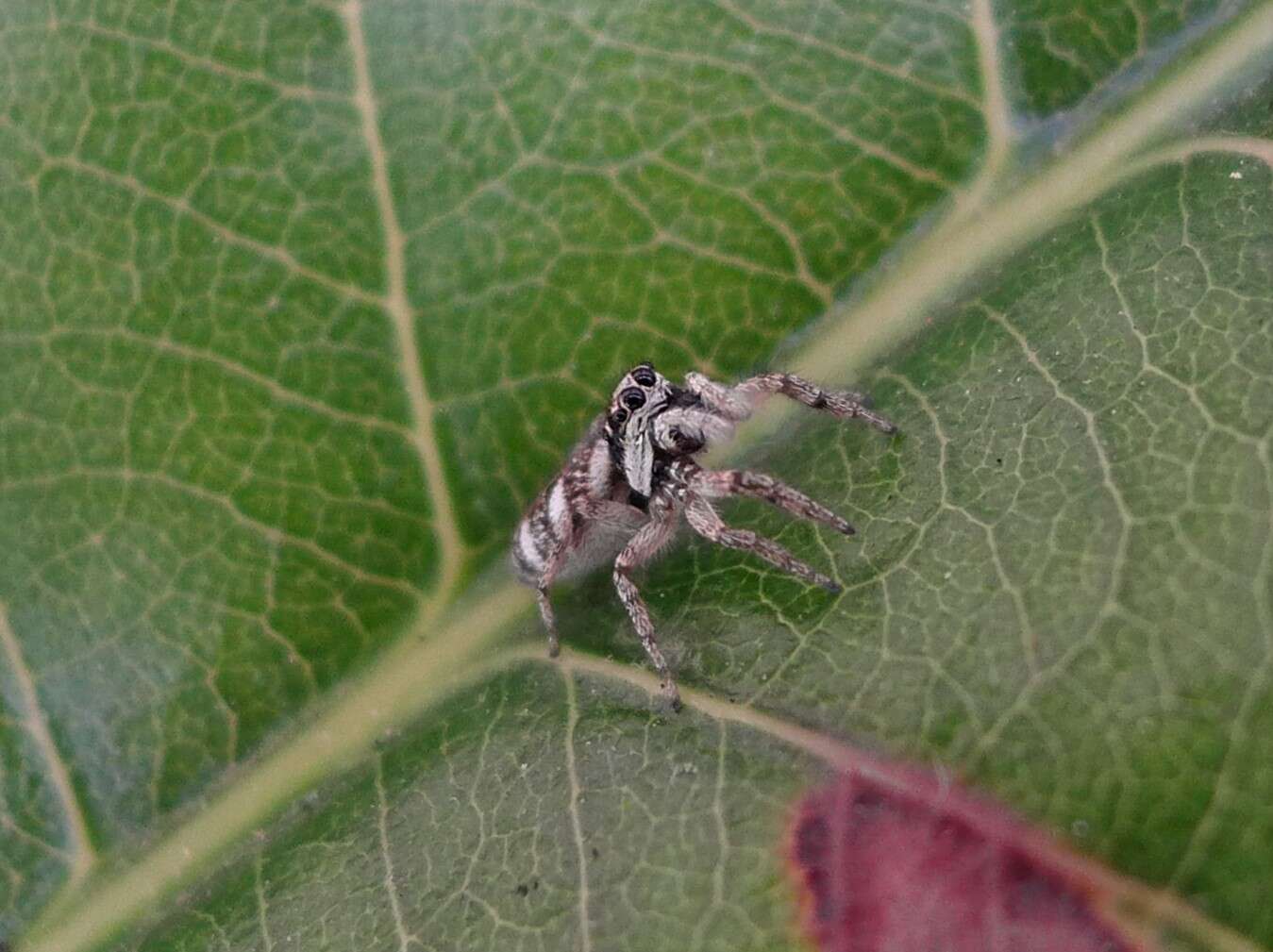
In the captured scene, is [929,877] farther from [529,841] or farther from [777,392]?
[777,392]

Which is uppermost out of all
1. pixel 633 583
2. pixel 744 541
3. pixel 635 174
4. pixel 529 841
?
pixel 635 174

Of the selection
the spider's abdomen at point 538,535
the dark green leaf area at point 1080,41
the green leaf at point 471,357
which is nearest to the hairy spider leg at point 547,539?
the spider's abdomen at point 538,535

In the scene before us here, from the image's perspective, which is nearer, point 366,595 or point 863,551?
point 863,551

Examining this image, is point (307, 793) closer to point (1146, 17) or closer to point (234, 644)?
point (234, 644)

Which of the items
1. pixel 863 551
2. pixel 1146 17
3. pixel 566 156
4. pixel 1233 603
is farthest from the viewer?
pixel 566 156

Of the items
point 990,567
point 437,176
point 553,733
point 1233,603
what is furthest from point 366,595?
point 1233,603

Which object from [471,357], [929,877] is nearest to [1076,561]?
[929,877]

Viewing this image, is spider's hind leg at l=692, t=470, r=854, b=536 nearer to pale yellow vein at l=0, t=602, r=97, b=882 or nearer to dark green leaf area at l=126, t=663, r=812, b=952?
dark green leaf area at l=126, t=663, r=812, b=952
